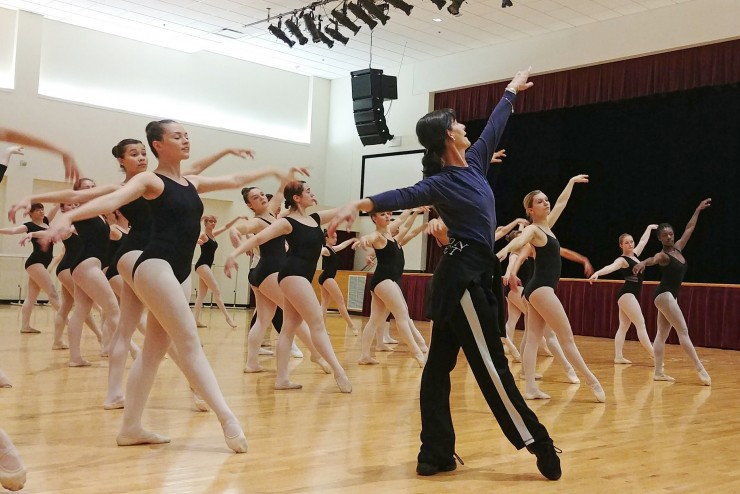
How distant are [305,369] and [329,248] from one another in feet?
11.1

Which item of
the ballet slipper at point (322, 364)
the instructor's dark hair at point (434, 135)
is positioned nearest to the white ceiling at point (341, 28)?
the ballet slipper at point (322, 364)

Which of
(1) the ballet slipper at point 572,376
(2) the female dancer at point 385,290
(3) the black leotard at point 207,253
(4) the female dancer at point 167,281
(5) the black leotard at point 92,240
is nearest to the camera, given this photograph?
(4) the female dancer at point 167,281

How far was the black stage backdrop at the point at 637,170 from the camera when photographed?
13.7 metres

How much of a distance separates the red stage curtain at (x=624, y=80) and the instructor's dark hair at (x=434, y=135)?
10873 mm

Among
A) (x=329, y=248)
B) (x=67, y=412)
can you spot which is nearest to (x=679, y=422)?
(x=67, y=412)

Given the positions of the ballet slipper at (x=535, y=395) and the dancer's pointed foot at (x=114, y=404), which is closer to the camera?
the dancer's pointed foot at (x=114, y=404)

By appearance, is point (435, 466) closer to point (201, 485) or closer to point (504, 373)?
point (504, 373)

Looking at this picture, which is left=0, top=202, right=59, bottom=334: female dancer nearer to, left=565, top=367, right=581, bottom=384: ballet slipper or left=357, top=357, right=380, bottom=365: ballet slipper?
left=357, top=357, right=380, bottom=365: ballet slipper

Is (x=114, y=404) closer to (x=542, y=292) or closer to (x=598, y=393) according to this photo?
(x=542, y=292)

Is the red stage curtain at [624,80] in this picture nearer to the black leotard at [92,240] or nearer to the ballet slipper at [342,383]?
the ballet slipper at [342,383]

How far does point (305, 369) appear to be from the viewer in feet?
23.5

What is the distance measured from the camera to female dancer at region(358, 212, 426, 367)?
729 cm

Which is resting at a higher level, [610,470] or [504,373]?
[504,373]

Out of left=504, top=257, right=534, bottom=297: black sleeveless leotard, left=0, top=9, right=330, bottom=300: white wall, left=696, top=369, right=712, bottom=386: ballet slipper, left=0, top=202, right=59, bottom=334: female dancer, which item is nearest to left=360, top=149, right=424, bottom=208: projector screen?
left=0, top=9, right=330, bottom=300: white wall
